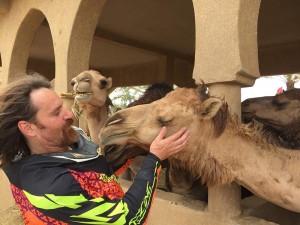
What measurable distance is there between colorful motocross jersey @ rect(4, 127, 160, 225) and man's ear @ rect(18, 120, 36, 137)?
11cm

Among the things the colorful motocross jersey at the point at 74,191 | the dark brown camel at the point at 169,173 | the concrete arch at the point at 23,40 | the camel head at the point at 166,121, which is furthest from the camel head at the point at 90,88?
the concrete arch at the point at 23,40

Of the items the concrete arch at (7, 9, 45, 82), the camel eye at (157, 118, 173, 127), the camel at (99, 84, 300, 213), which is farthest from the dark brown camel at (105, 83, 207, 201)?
the concrete arch at (7, 9, 45, 82)

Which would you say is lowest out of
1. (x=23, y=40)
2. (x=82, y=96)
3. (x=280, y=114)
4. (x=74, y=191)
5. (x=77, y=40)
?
(x=74, y=191)

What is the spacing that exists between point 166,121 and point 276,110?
1.11 metres

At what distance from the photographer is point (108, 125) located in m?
2.26

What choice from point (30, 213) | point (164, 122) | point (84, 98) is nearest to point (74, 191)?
point (30, 213)

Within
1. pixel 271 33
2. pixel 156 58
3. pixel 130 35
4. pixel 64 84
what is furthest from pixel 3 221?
pixel 156 58

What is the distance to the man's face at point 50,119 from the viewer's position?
1.78 meters

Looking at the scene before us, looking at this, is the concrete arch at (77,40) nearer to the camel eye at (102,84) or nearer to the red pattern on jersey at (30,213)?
the camel eye at (102,84)

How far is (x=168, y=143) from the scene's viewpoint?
79.4 inches

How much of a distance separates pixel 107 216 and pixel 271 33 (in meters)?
7.00

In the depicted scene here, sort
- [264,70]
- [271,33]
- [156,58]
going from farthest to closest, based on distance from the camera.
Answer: [156,58] < [264,70] < [271,33]

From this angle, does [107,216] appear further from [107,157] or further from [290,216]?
[290,216]

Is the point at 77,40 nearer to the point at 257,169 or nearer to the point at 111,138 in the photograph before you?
the point at 111,138
